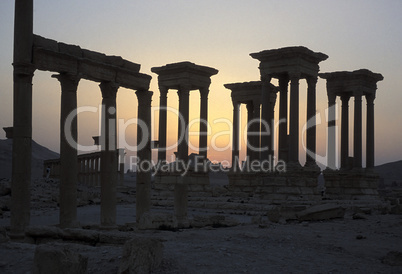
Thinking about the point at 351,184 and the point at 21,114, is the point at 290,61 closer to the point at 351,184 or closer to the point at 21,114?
the point at 351,184

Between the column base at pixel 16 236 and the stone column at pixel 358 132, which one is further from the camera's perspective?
the stone column at pixel 358 132

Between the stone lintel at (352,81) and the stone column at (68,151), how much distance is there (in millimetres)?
26825

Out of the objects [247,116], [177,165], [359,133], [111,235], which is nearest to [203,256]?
[111,235]

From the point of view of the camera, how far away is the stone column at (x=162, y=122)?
41.7 metres

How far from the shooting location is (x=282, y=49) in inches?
1312

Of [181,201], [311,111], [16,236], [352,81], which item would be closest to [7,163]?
[352,81]

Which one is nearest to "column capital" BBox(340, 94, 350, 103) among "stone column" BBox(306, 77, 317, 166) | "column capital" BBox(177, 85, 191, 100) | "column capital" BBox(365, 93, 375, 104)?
"column capital" BBox(365, 93, 375, 104)

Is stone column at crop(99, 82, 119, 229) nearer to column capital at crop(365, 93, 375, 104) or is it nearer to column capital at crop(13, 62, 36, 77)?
column capital at crop(13, 62, 36, 77)

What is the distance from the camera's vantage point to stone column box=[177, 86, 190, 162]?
37963 millimetres

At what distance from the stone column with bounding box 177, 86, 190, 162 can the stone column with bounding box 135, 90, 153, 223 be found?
15.2 meters

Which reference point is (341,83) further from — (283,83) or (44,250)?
(44,250)

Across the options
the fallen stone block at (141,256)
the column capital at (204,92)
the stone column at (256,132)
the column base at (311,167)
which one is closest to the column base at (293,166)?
the column base at (311,167)

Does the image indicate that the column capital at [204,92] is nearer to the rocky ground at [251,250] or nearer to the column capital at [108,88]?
the column capital at [108,88]

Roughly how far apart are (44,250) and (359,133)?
34.2 metres
